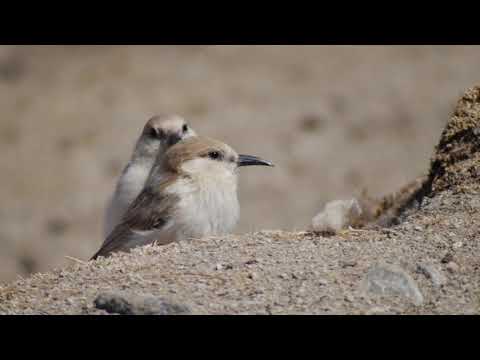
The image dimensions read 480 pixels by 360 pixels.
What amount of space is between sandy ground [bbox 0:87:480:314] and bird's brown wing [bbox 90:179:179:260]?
2.10 feet

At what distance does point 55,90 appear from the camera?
17594mm

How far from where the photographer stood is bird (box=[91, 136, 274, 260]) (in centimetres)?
639

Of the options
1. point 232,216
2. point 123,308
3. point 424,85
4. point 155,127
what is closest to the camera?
point 123,308

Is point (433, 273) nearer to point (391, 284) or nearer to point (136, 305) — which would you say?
point (391, 284)

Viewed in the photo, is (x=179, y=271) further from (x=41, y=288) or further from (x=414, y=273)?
(x=414, y=273)

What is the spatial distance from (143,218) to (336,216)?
5.02ft

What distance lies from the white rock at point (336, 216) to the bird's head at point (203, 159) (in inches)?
34.2

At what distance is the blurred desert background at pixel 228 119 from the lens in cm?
1363

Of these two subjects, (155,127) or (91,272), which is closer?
(91,272)

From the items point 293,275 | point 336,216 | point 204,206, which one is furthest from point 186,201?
point 293,275

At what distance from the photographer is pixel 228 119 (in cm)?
1572

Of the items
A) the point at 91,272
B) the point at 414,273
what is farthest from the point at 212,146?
the point at 414,273

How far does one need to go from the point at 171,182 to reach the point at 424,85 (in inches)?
404

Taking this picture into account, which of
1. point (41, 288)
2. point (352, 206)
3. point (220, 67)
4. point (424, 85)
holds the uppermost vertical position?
point (220, 67)
